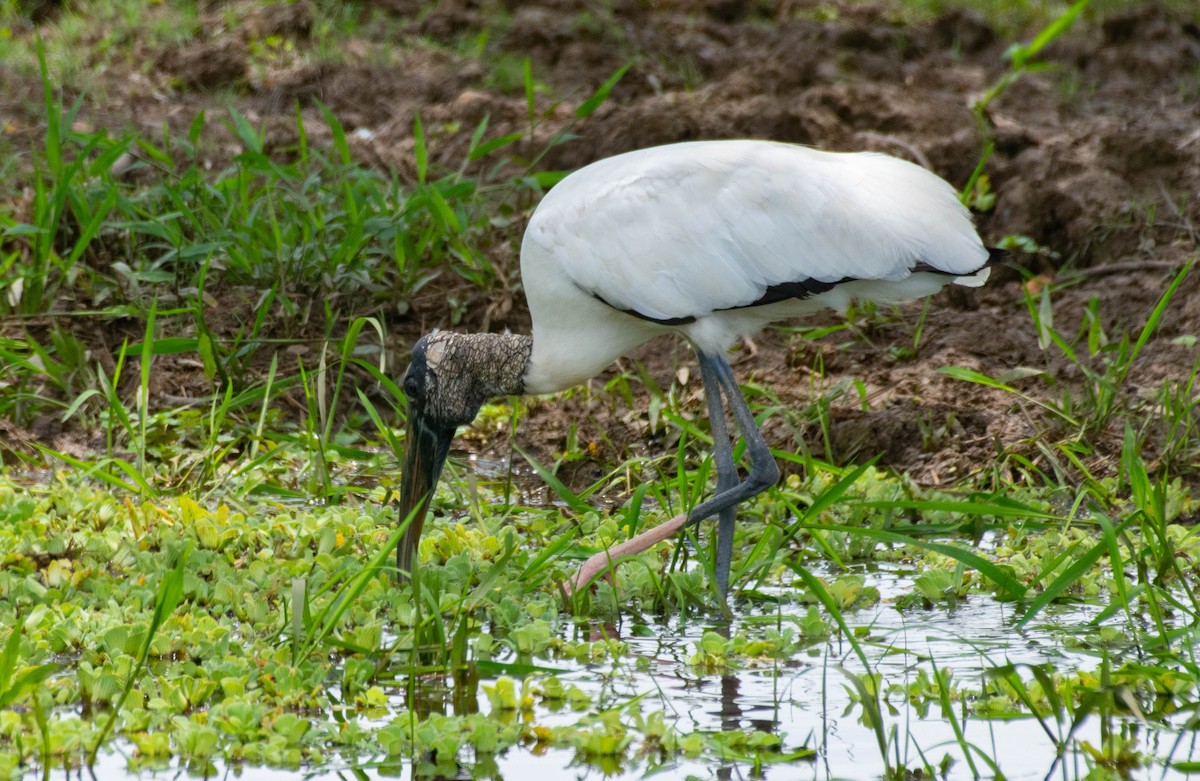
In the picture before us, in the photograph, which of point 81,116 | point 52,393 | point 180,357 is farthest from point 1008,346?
point 81,116

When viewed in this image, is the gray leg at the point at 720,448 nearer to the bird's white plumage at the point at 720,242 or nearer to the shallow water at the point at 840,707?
the bird's white plumage at the point at 720,242

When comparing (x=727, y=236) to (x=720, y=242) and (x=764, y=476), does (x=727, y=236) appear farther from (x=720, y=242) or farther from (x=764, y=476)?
(x=764, y=476)

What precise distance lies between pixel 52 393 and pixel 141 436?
1104mm

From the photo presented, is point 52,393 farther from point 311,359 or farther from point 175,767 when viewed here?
point 175,767

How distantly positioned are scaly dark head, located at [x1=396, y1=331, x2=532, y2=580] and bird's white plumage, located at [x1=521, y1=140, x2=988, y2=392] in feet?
0.67

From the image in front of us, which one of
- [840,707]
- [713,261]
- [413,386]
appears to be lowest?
→ [840,707]

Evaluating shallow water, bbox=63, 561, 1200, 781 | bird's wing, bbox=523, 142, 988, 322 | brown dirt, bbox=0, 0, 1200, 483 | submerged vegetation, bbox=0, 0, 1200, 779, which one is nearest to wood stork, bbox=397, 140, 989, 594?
bird's wing, bbox=523, 142, 988, 322

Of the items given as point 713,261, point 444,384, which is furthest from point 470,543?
point 713,261

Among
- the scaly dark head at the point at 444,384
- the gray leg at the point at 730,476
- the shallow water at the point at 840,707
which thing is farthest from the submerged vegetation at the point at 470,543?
the scaly dark head at the point at 444,384

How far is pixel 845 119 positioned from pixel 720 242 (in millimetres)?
3916

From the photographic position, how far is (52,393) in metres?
5.85

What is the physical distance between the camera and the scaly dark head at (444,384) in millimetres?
4691

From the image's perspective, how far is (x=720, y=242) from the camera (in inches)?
175

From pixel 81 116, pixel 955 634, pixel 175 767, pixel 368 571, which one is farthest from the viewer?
pixel 81 116
